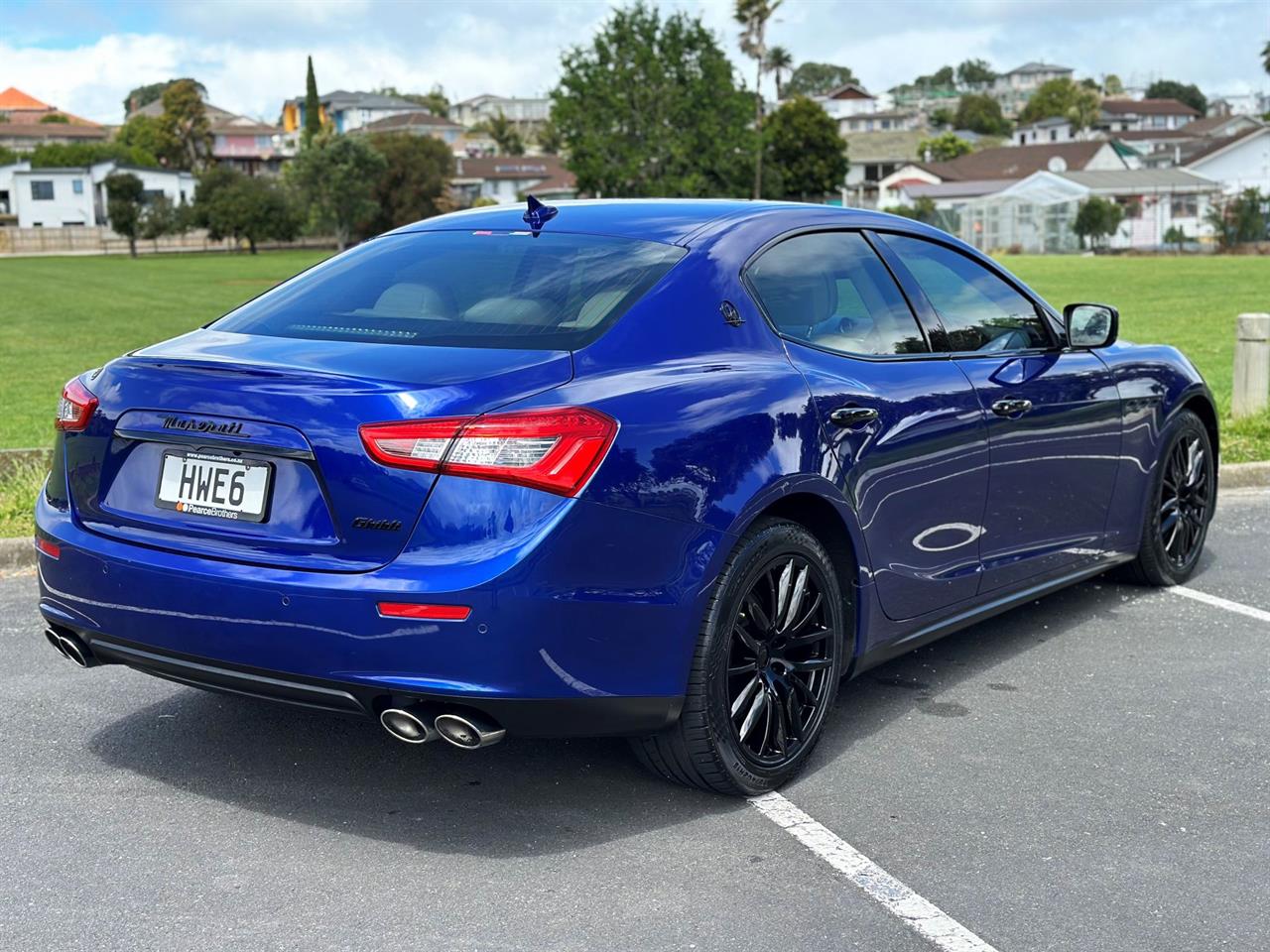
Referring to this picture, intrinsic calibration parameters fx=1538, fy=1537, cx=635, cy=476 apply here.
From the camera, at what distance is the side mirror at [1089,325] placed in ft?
18.5

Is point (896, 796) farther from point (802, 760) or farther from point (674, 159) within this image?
point (674, 159)

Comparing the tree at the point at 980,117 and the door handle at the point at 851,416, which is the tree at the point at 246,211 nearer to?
the door handle at the point at 851,416

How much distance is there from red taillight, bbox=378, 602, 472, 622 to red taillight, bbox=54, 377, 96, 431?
3.59 ft

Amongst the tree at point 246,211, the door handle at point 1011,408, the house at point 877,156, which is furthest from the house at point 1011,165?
the door handle at point 1011,408

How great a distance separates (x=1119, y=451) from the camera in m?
5.89

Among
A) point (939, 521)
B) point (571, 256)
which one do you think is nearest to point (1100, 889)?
point (939, 521)

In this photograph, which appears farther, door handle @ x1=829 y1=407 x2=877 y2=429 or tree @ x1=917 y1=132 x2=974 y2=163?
tree @ x1=917 y1=132 x2=974 y2=163

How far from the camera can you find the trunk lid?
11.6 feet

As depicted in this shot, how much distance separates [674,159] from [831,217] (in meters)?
72.5

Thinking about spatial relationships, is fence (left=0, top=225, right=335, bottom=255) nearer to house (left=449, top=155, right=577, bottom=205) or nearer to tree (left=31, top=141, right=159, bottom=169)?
tree (left=31, top=141, right=159, bottom=169)

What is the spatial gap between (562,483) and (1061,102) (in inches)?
7204

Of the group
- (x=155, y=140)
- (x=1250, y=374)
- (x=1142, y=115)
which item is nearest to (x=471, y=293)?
(x=1250, y=374)

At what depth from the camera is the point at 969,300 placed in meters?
5.32

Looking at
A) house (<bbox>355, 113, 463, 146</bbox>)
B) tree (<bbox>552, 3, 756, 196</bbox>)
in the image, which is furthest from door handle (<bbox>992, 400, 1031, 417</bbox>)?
house (<bbox>355, 113, 463, 146</bbox>)
